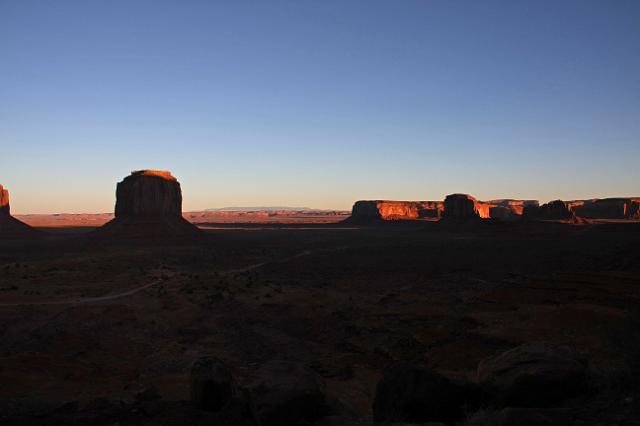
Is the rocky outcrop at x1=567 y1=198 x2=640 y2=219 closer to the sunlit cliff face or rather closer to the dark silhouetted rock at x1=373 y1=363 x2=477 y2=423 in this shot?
the sunlit cliff face

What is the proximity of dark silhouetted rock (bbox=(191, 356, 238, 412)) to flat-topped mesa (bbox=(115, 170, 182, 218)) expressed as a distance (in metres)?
68.8

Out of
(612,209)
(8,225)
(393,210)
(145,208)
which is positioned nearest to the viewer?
(145,208)

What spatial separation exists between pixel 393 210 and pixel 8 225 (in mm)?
114499

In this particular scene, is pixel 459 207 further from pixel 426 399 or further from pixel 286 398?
pixel 286 398

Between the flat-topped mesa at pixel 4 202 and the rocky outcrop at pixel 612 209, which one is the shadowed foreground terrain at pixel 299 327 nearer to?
the flat-topped mesa at pixel 4 202

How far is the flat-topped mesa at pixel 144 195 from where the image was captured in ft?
236

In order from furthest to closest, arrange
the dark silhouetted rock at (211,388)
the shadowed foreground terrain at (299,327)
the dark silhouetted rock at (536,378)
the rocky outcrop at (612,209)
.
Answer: the rocky outcrop at (612,209)
the shadowed foreground terrain at (299,327)
the dark silhouetted rock at (211,388)
the dark silhouetted rock at (536,378)

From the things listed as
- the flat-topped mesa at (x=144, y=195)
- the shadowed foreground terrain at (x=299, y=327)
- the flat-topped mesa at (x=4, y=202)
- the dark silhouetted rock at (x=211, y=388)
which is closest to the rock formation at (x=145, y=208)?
the flat-topped mesa at (x=144, y=195)

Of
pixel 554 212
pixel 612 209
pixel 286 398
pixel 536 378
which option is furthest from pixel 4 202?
pixel 612 209

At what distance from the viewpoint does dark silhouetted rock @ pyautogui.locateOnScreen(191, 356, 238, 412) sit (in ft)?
29.0

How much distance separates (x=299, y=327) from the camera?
19984mm

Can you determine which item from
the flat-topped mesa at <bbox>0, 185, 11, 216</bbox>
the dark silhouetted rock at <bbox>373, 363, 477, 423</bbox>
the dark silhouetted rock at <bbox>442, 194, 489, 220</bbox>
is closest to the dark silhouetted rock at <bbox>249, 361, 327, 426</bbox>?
the dark silhouetted rock at <bbox>373, 363, 477, 423</bbox>

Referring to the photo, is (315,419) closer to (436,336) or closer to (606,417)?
(606,417)

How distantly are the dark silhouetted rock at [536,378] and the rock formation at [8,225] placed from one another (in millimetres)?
85643
